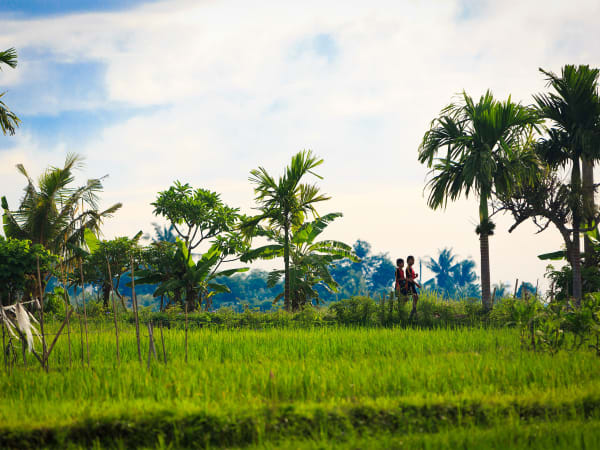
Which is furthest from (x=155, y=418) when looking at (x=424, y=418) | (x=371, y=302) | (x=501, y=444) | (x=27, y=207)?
(x=27, y=207)

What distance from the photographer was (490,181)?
16.2 metres

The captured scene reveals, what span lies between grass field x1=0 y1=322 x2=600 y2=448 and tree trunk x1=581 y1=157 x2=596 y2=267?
10060 mm

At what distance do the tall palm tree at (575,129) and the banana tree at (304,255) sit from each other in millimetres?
7448

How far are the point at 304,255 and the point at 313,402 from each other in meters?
13.8

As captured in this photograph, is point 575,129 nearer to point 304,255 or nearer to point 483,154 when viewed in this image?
point 483,154

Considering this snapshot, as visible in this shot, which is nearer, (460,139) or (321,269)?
(460,139)

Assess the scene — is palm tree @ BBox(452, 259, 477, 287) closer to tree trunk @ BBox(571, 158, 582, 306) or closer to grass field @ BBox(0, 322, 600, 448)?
tree trunk @ BBox(571, 158, 582, 306)

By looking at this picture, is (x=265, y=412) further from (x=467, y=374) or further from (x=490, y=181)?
(x=490, y=181)

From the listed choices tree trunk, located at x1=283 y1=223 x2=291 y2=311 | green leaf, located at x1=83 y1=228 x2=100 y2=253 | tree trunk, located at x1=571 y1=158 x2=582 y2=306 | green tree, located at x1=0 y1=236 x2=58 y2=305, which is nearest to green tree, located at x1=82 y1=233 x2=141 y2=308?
green leaf, located at x1=83 y1=228 x2=100 y2=253

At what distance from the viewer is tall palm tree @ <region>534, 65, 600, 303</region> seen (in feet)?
56.1

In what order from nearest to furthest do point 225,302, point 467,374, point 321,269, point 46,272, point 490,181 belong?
1. point 467,374
2. point 490,181
3. point 46,272
4. point 321,269
5. point 225,302

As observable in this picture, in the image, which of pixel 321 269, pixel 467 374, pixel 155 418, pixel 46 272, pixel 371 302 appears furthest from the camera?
pixel 321 269

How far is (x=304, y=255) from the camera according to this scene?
1942 cm

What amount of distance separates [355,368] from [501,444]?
8.49 ft
